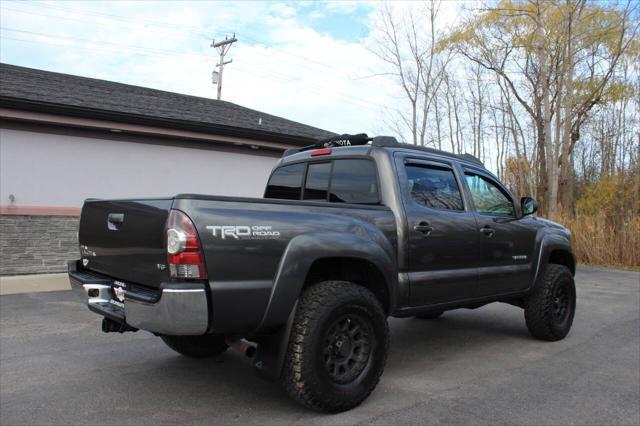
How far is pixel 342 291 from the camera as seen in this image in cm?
376

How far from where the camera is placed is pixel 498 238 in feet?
17.3

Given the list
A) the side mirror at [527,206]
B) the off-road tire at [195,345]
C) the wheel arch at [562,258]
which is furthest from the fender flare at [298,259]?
the wheel arch at [562,258]

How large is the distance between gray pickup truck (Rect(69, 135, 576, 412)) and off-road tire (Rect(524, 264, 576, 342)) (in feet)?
1.34

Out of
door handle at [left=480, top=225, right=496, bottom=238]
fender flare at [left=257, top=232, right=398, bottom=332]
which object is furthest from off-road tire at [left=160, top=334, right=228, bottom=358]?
door handle at [left=480, top=225, right=496, bottom=238]

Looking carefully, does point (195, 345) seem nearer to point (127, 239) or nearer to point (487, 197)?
point (127, 239)

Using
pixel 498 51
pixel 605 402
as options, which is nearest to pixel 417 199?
pixel 605 402

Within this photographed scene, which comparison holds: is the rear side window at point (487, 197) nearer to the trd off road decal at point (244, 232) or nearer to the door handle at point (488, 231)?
the door handle at point (488, 231)

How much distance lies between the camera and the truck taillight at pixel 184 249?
3.13 m

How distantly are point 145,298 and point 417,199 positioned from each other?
244 cm

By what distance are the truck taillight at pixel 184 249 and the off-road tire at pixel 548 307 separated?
13.6 feet

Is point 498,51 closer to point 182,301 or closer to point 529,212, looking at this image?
point 529,212

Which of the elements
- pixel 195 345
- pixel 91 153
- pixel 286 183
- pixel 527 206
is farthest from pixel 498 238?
pixel 91 153

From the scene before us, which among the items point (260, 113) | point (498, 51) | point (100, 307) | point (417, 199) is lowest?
point (100, 307)

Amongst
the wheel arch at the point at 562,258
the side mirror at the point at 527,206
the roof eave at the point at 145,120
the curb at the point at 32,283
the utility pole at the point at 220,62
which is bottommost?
the curb at the point at 32,283
